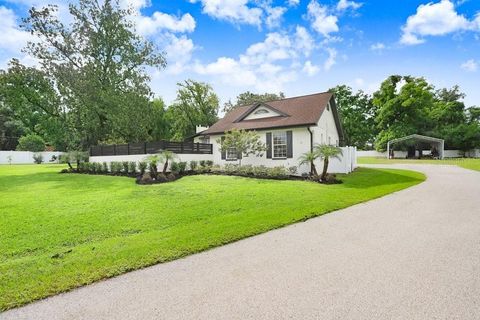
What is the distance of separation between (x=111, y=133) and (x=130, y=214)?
19310mm

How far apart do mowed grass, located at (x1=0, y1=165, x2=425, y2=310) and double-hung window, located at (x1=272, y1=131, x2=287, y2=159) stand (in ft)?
20.5

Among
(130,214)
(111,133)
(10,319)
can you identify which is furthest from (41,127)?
(10,319)

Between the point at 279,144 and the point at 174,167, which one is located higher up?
the point at 279,144

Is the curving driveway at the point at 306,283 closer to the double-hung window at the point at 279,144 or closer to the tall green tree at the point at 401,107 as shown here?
the double-hung window at the point at 279,144

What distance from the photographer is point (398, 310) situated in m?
2.51

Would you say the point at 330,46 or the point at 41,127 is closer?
the point at 330,46

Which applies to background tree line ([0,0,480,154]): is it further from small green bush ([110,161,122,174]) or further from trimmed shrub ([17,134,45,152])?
trimmed shrub ([17,134,45,152])

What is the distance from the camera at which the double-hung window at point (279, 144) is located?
15.9m

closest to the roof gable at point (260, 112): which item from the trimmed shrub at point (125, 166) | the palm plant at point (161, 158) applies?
the palm plant at point (161, 158)

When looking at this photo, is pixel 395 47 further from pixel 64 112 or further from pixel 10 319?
pixel 64 112

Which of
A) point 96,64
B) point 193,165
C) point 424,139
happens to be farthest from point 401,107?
point 96,64

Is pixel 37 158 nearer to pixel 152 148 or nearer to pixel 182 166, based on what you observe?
pixel 152 148

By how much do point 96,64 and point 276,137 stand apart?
16443 mm

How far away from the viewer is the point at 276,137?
16203mm
